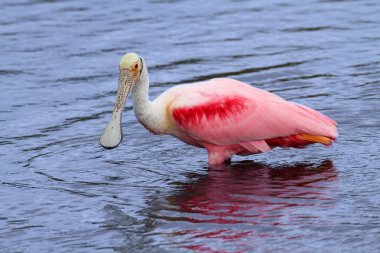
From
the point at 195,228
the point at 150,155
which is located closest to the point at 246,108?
the point at 150,155

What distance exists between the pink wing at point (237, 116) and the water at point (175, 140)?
0.86ft

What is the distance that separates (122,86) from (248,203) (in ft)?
5.42

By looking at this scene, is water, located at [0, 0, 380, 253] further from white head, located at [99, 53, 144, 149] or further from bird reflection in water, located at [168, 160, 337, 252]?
white head, located at [99, 53, 144, 149]

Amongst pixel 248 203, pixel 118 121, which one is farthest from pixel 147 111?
pixel 248 203

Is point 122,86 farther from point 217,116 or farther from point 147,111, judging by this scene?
point 217,116

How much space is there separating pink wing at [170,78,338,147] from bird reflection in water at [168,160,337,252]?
0.26m

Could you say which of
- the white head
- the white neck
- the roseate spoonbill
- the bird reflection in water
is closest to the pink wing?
the roseate spoonbill

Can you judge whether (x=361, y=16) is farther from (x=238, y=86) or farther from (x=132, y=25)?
(x=238, y=86)

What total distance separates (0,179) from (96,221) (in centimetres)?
141

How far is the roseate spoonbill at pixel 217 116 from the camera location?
9.21m

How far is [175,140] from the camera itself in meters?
10.2

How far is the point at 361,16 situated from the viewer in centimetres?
1450

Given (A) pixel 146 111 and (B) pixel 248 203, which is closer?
(B) pixel 248 203

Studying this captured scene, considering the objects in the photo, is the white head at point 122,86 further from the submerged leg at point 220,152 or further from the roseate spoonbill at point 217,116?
the submerged leg at point 220,152
